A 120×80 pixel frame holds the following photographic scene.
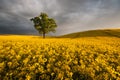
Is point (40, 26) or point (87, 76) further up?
point (40, 26)

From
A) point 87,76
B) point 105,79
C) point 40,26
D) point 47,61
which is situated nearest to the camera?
point 105,79

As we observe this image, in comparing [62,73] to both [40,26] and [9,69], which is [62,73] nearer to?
[9,69]

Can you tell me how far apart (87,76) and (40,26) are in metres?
56.1

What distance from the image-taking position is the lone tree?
6178 cm

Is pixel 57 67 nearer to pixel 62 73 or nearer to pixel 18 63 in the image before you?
pixel 62 73

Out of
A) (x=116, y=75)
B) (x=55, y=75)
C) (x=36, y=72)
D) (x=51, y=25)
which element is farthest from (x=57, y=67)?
(x=51, y=25)

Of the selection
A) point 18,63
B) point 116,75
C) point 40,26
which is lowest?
point 116,75

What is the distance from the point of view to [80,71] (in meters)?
8.29

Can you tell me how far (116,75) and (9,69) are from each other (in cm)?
605

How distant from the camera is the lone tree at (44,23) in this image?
203ft

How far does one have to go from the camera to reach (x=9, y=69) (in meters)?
8.91

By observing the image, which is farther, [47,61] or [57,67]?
[47,61]

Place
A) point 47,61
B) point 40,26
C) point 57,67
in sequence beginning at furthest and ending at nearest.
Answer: point 40,26
point 47,61
point 57,67

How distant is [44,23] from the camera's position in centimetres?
6166
